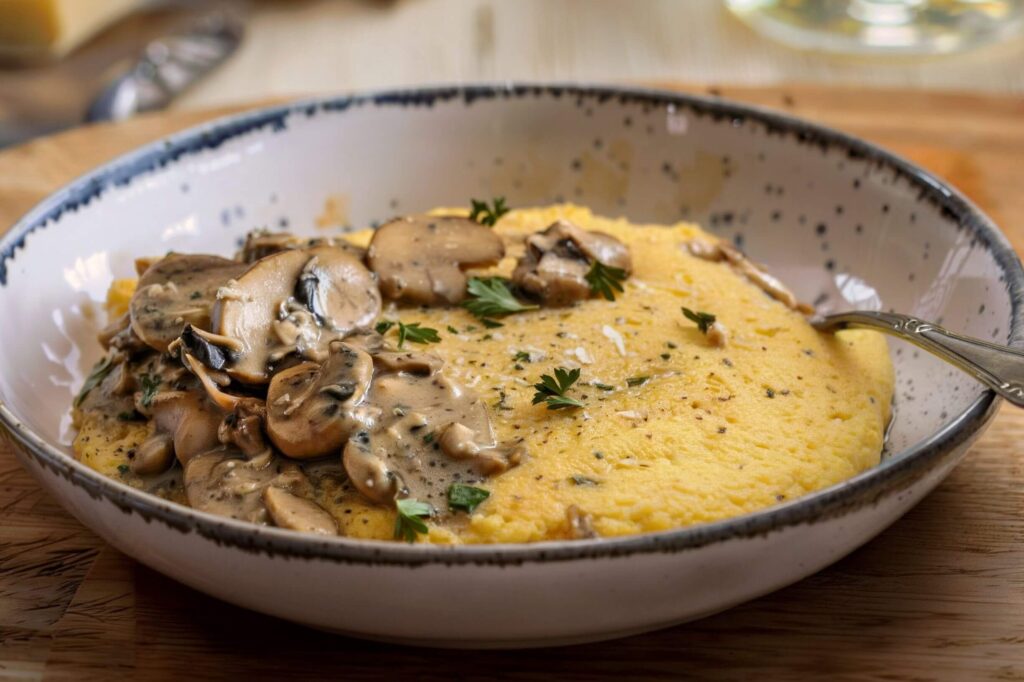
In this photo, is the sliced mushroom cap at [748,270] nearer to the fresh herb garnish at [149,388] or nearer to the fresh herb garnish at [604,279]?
the fresh herb garnish at [604,279]

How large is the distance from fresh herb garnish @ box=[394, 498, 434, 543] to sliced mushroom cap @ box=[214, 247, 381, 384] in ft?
1.83

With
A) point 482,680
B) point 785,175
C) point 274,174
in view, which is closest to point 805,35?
point 785,175

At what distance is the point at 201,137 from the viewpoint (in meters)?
4.17

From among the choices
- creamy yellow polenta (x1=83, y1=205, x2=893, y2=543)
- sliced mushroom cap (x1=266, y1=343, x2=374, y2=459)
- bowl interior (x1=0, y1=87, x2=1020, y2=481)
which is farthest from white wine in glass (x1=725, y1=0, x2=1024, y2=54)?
sliced mushroom cap (x1=266, y1=343, x2=374, y2=459)

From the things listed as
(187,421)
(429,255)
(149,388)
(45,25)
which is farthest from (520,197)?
(45,25)

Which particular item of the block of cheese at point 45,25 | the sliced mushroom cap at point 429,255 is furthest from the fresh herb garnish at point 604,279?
the block of cheese at point 45,25

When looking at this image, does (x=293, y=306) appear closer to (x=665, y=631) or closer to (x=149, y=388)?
(x=149, y=388)

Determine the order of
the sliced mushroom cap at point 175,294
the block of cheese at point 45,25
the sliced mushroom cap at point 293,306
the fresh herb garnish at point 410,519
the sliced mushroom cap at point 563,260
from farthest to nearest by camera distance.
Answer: the block of cheese at point 45,25
the sliced mushroom cap at point 563,260
the sliced mushroom cap at point 175,294
the sliced mushroom cap at point 293,306
the fresh herb garnish at point 410,519

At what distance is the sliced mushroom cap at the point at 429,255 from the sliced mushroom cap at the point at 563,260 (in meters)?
0.14

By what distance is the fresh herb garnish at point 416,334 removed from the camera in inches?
119

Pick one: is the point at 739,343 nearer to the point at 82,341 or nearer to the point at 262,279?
the point at 262,279

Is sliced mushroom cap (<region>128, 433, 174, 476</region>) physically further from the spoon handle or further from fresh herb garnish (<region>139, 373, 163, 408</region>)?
the spoon handle

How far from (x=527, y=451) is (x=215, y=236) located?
2010 mm

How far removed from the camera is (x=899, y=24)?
6.96 m
